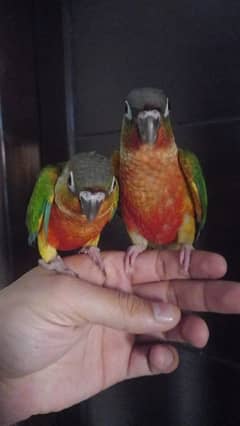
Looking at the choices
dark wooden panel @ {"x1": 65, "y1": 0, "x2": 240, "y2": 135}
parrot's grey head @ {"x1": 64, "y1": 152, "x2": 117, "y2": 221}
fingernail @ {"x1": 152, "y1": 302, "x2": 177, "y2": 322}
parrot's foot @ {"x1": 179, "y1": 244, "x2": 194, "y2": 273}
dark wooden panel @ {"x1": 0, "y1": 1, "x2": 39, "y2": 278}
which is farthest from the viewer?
dark wooden panel @ {"x1": 0, "y1": 1, "x2": 39, "y2": 278}

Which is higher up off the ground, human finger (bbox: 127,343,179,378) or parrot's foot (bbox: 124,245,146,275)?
parrot's foot (bbox: 124,245,146,275)

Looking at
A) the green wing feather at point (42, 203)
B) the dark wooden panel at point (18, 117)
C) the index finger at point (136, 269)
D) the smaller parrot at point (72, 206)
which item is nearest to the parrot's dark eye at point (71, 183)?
the smaller parrot at point (72, 206)

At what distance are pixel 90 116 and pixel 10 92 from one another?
0.92 feet

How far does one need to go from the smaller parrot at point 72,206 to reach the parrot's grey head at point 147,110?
10 centimetres

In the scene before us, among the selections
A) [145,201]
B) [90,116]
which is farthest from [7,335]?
[90,116]

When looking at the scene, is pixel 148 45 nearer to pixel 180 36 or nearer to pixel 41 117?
pixel 180 36

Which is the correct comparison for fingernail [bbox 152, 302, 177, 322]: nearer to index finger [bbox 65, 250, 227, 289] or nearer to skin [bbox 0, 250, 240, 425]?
skin [bbox 0, 250, 240, 425]

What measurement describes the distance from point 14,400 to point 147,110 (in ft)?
2.03

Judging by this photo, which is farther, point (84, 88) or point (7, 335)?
point (84, 88)

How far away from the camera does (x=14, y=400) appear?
946mm

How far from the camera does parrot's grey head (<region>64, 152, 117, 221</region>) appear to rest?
885 mm

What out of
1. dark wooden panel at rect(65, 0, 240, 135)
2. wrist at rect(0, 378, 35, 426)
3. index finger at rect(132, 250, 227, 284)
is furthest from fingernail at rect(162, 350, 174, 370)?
dark wooden panel at rect(65, 0, 240, 135)

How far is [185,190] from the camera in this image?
1.06m

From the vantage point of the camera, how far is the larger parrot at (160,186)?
3.29 feet
